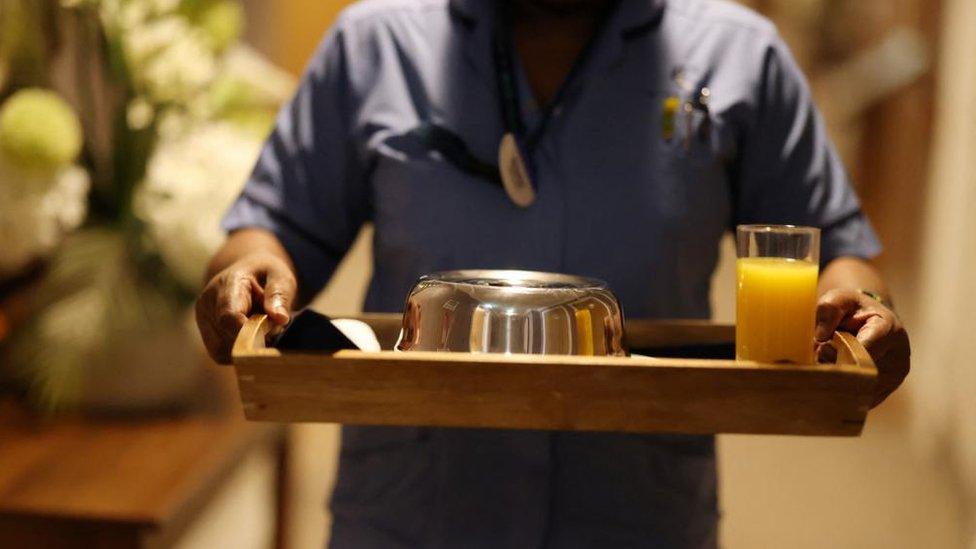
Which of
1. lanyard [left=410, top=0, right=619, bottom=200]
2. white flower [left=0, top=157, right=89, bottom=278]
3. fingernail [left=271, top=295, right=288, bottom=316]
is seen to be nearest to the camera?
fingernail [left=271, top=295, right=288, bottom=316]

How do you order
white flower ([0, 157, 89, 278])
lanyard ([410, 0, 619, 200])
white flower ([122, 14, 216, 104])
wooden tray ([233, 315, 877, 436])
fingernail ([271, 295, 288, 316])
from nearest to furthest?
wooden tray ([233, 315, 877, 436]), fingernail ([271, 295, 288, 316]), lanyard ([410, 0, 619, 200]), white flower ([0, 157, 89, 278]), white flower ([122, 14, 216, 104])

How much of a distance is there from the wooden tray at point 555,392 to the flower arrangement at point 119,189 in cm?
93

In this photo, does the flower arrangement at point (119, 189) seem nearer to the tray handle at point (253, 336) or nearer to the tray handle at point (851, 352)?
the tray handle at point (253, 336)

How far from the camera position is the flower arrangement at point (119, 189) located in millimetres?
1757

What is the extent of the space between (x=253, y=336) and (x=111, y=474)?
0.85 metres

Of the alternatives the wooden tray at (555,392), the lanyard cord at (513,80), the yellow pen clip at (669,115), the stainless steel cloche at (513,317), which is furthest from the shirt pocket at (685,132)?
the wooden tray at (555,392)

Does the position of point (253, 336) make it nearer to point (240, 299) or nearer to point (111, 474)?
point (240, 299)

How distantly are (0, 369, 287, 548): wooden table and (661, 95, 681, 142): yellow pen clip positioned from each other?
863 mm

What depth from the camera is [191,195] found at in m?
1.76

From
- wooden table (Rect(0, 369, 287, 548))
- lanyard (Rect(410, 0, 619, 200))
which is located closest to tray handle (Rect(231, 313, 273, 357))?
lanyard (Rect(410, 0, 619, 200))

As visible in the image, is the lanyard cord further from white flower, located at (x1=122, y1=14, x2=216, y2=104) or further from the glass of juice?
white flower, located at (x1=122, y1=14, x2=216, y2=104)

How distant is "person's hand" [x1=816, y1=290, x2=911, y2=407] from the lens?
97 cm

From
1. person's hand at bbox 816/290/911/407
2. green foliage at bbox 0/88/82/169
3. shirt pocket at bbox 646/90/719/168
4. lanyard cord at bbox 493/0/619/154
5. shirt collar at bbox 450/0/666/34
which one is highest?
shirt collar at bbox 450/0/666/34

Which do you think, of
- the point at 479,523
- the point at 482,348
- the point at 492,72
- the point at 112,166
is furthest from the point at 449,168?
the point at 112,166
